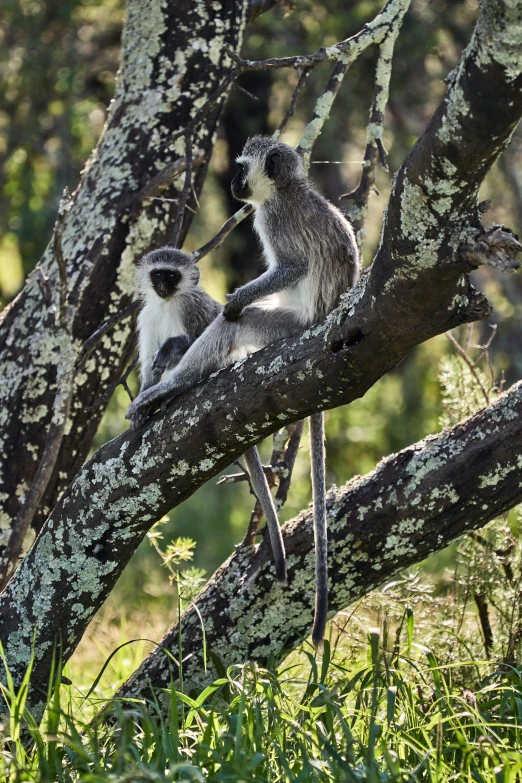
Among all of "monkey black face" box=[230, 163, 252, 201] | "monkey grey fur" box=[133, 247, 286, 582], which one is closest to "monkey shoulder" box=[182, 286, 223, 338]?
"monkey grey fur" box=[133, 247, 286, 582]

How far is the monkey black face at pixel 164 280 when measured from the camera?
4684 mm

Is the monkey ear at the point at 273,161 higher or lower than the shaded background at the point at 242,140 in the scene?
lower

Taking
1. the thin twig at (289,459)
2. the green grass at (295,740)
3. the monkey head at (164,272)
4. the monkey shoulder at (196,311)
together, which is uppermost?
the monkey head at (164,272)

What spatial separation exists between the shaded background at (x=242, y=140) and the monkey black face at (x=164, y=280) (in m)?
3.75

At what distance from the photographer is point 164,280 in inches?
185

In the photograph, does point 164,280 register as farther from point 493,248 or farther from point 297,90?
point 493,248

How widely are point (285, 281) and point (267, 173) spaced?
0.64 metres

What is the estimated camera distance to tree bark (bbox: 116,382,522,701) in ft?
12.0

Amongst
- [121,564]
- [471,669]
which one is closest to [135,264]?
[121,564]

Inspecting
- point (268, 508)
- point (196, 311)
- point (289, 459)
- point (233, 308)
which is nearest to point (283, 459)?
point (289, 459)

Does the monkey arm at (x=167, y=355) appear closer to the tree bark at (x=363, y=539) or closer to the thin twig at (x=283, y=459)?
the thin twig at (x=283, y=459)

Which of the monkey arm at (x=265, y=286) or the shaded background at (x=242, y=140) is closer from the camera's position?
the monkey arm at (x=265, y=286)

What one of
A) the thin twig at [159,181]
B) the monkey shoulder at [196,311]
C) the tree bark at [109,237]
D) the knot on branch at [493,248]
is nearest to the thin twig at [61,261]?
the tree bark at [109,237]

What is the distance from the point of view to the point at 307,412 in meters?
3.06
